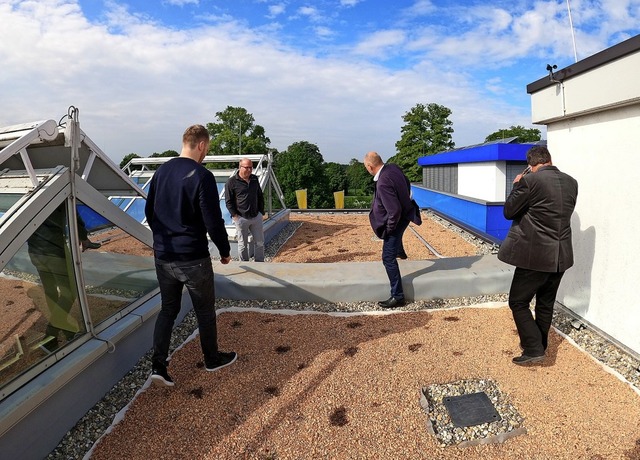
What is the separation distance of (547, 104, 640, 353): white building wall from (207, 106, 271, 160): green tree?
124 ft

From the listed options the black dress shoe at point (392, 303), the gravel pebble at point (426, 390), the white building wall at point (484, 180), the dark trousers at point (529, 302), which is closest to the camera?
the gravel pebble at point (426, 390)

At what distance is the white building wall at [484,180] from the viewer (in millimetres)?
11352

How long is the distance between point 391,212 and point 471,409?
2254 mm

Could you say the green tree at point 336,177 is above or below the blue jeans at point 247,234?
above

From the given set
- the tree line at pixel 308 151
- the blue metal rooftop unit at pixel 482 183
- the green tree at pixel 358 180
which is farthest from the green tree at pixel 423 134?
the blue metal rooftop unit at pixel 482 183

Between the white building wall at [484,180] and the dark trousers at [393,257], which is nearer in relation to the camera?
the dark trousers at [393,257]

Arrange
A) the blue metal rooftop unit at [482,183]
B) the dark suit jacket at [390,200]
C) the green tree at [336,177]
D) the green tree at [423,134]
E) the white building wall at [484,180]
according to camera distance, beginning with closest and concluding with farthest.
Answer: the dark suit jacket at [390,200]
the blue metal rooftop unit at [482,183]
the white building wall at [484,180]
the green tree at [423,134]
the green tree at [336,177]

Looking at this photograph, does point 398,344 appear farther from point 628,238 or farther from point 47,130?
point 47,130

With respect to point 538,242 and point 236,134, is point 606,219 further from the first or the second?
point 236,134

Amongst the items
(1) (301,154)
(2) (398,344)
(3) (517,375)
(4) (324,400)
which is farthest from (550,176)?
(1) (301,154)

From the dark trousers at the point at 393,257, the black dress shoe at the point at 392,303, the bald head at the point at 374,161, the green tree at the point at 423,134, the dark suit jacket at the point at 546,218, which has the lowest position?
the black dress shoe at the point at 392,303

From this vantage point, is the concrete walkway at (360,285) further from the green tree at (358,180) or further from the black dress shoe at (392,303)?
the green tree at (358,180)

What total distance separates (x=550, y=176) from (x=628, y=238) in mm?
1076

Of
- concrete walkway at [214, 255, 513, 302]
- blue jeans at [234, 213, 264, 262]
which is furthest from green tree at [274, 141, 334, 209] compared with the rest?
concrete walkway at [214, 255, 513, 302]
